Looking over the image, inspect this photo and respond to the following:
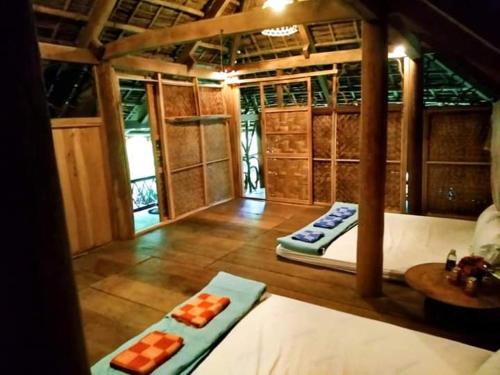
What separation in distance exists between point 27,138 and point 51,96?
540 centimetres

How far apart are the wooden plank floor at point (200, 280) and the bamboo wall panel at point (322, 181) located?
721mm

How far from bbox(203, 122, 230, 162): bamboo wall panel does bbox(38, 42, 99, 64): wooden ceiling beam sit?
220 centimetres

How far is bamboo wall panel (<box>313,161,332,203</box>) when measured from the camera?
19.2ft

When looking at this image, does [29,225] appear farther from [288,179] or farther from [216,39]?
[216,39]

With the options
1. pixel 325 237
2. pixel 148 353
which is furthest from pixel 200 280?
pixel 325 237

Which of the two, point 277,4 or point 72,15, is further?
point 72,15

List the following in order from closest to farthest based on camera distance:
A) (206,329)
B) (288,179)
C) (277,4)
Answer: (206,329), (277,4), (288,179)

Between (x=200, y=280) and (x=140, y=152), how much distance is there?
6836mm

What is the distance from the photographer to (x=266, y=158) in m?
6.34

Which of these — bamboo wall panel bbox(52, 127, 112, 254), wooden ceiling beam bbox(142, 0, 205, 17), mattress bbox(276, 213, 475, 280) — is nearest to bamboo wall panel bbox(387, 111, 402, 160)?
mattress bbox(276, 213, 475, 280)

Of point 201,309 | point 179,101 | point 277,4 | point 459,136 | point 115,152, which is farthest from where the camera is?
point 179,101

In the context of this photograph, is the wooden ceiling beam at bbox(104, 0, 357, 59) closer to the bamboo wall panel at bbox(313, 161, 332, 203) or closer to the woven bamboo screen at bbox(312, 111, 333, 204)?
→ the woven bamboo screen at bbox(312, 111, 333, 204)

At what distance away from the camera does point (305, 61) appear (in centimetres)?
558

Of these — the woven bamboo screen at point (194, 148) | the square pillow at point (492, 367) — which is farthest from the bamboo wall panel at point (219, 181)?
the square pillow at point (492, 367)
